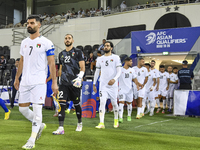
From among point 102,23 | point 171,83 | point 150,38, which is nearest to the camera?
point 171,83

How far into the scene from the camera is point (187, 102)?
988cm

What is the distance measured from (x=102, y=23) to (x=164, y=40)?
772 centimetres

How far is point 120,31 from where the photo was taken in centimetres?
1980

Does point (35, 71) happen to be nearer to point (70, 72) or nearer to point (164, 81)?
point (70, 72)

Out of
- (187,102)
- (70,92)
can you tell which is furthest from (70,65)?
(187,102)

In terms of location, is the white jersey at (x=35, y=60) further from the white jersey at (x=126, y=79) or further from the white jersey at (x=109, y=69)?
the white jersey at (x=126, y=79)

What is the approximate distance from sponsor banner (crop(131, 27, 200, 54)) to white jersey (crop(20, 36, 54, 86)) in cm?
1086

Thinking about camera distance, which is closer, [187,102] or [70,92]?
[70,92]

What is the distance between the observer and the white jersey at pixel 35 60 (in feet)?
13.2

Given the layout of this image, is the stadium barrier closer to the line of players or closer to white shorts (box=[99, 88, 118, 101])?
the line of players

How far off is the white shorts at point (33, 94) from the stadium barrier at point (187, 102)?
717cm

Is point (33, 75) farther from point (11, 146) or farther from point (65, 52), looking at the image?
point (65, 52)

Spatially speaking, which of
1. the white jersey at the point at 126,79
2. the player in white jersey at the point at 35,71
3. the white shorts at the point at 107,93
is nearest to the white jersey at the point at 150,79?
the white jersey at the point at 126,79

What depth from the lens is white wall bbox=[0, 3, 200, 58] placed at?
58.0 ft
